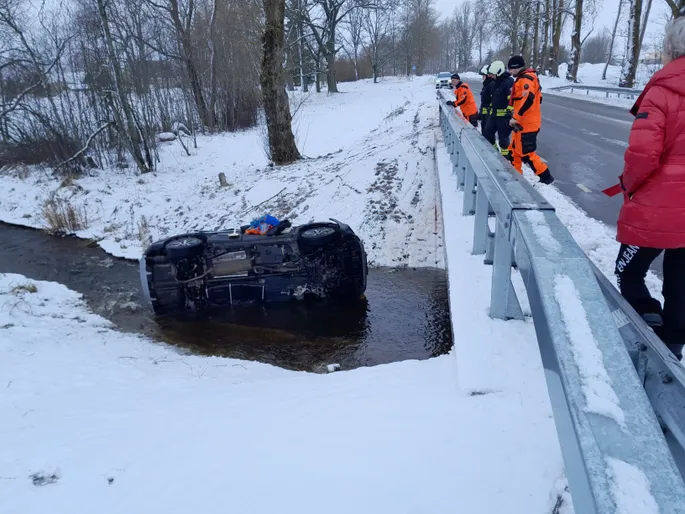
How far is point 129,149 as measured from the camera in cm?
1638

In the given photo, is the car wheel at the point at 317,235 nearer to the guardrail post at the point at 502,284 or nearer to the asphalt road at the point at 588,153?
the guardrail post at the point at 502,284

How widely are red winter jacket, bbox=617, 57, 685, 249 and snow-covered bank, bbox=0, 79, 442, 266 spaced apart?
5.41m

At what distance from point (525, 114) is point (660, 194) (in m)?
4.14

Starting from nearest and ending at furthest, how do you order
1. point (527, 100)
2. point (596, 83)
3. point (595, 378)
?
1. point (595, 378)
2. point (527, 100)
3. point (596, 83)

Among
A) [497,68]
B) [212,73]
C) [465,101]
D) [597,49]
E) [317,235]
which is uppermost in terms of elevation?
[597,49]

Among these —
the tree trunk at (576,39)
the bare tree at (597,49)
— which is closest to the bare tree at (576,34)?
the tree trunk at (576,39)

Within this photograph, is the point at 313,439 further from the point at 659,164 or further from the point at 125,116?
the point at 125,116

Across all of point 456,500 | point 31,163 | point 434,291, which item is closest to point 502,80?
point 434,291

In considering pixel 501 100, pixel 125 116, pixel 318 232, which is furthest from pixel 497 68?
pixel 125 116

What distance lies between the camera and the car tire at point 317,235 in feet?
20.9

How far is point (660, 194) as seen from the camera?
2541mm

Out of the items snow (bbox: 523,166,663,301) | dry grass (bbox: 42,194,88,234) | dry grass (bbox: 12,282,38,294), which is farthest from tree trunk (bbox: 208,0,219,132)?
snow (bbox: 523,166,663,301)

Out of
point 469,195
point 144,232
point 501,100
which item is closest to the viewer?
point 469,195

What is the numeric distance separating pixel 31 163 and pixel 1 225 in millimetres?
5027
